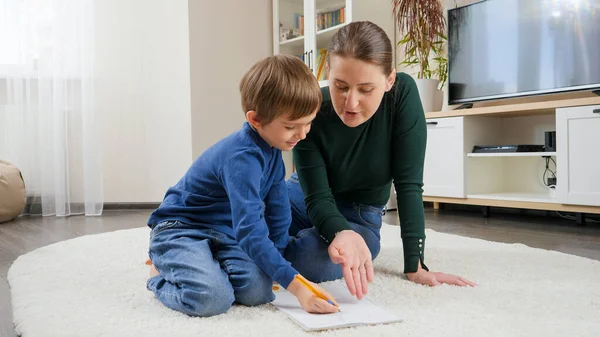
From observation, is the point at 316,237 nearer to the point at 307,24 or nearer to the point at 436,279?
the point at 436,279

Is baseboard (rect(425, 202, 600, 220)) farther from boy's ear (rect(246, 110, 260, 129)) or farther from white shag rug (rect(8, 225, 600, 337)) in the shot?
boy's ear (rect(246, 110, 260, 129))

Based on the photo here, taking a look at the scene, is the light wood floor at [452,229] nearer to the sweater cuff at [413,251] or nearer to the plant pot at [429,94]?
the plant pot at [429,94]

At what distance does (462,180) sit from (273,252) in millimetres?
2042

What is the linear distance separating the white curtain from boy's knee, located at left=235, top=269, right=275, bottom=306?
232 cm

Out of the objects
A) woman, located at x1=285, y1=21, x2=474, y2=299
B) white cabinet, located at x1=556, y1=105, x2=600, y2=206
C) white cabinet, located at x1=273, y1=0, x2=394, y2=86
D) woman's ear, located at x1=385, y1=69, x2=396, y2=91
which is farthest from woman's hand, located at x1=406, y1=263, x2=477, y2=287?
white cabinet, located at x1=273, y1=0, x2=394, y2=86

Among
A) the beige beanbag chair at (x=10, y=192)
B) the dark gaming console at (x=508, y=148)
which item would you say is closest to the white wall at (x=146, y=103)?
the beige beanbag chair at (x=10, y=192)

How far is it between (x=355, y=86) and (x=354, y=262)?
38cm

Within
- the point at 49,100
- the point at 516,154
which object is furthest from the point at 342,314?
the point at 49,100

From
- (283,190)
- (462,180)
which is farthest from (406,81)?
(462,180)

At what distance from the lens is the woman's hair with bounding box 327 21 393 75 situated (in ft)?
3.74

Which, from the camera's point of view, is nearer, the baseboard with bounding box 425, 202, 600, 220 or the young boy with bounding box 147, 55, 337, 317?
the young boy with bounding box 147, 55, 337, 317

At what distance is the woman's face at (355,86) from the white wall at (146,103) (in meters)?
2.41

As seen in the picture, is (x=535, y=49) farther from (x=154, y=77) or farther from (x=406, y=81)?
(x=154, y=77)

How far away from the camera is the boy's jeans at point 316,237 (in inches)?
51.0
